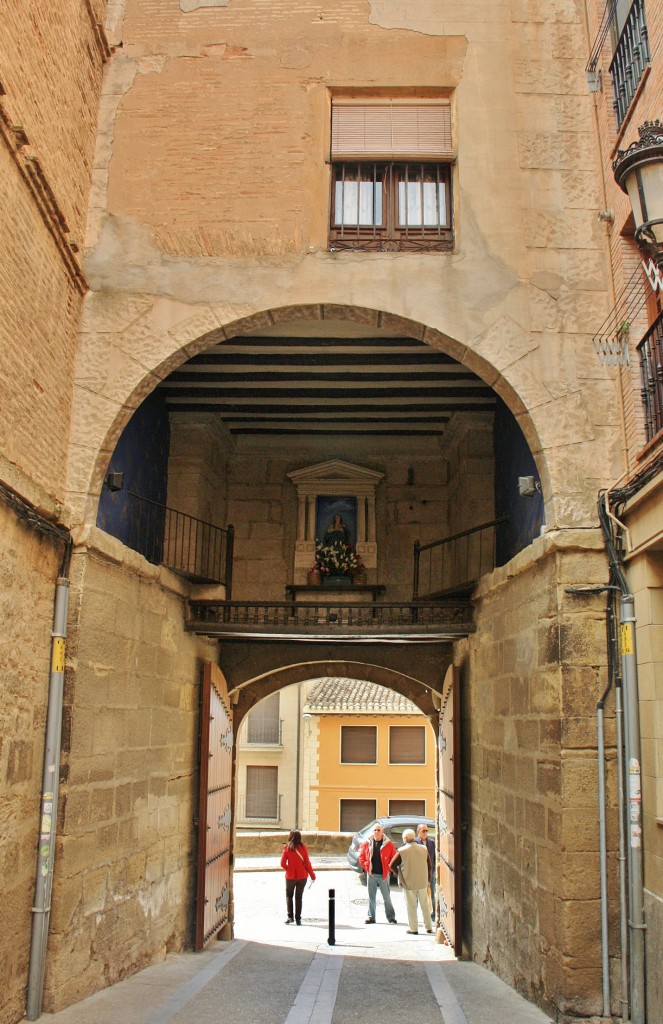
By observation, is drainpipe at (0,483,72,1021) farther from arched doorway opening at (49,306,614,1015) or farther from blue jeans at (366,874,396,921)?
blue jeans at (366,874,396,921)

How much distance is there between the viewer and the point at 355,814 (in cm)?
2216

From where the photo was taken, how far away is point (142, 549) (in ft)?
25.5

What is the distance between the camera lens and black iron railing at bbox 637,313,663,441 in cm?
504

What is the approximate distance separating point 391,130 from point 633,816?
200 inches

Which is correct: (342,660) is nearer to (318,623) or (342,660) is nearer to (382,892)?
(318,623)

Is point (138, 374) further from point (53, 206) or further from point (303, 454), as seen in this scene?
point (303, 454)

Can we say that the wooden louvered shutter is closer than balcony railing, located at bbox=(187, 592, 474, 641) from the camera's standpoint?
Yes

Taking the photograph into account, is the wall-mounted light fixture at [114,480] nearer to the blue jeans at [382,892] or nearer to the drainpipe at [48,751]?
the drainpipe at [48,751]

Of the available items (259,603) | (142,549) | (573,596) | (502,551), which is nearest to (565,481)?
(573,596)

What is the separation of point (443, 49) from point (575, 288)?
2249 millimetres

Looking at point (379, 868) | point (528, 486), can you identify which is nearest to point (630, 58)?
point (528, 486)

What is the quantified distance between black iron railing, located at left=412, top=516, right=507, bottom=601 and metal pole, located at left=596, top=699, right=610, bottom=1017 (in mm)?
2833

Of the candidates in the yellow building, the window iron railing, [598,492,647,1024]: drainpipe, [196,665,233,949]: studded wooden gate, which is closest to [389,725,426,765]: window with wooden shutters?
the yellow building

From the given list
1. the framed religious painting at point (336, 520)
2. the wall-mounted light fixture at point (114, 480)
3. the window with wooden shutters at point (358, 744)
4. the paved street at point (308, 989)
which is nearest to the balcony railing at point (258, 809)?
Result: the window with wooden shutters at point (358, 744)
